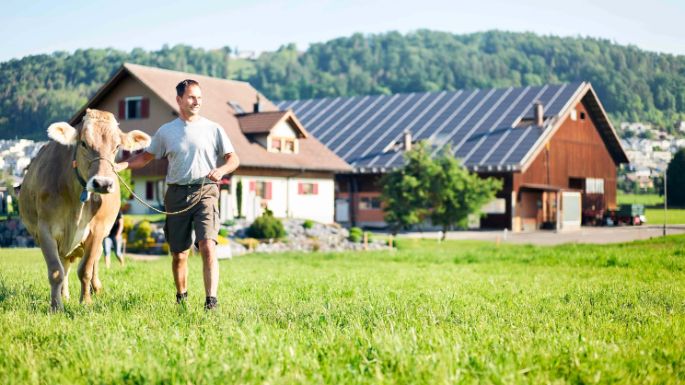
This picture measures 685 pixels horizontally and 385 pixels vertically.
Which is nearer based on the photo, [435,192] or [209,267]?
[209,267]

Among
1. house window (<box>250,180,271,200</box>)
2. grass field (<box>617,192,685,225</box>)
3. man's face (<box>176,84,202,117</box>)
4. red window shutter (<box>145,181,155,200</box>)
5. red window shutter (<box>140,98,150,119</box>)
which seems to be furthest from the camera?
house window (<box>250,180,271,200</box>)

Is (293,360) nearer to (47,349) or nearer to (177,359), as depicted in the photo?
(177,359)

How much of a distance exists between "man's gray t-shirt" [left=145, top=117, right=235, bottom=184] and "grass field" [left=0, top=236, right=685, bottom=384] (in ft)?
4.13

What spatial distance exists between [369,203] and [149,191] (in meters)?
14.6

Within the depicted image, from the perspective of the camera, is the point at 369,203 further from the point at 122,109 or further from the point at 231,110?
the point at 122,109

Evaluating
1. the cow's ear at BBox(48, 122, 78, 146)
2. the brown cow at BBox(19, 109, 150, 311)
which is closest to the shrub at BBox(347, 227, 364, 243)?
the brown cow at BBox(19, 109, 150, 311)

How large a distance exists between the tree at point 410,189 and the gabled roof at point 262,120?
662cm

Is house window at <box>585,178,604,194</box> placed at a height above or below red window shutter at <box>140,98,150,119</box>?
below

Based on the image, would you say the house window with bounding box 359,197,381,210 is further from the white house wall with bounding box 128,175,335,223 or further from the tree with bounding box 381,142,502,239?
the tree with bounding box 381,142,502,239

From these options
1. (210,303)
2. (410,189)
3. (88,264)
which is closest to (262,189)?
(410,189)

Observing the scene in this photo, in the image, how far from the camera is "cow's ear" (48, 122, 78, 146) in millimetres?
7945

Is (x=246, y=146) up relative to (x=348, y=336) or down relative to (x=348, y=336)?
up

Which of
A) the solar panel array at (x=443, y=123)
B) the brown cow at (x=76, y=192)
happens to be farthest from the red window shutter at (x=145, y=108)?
the brown cow at (x=76, y=192)

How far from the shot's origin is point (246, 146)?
42.8m
